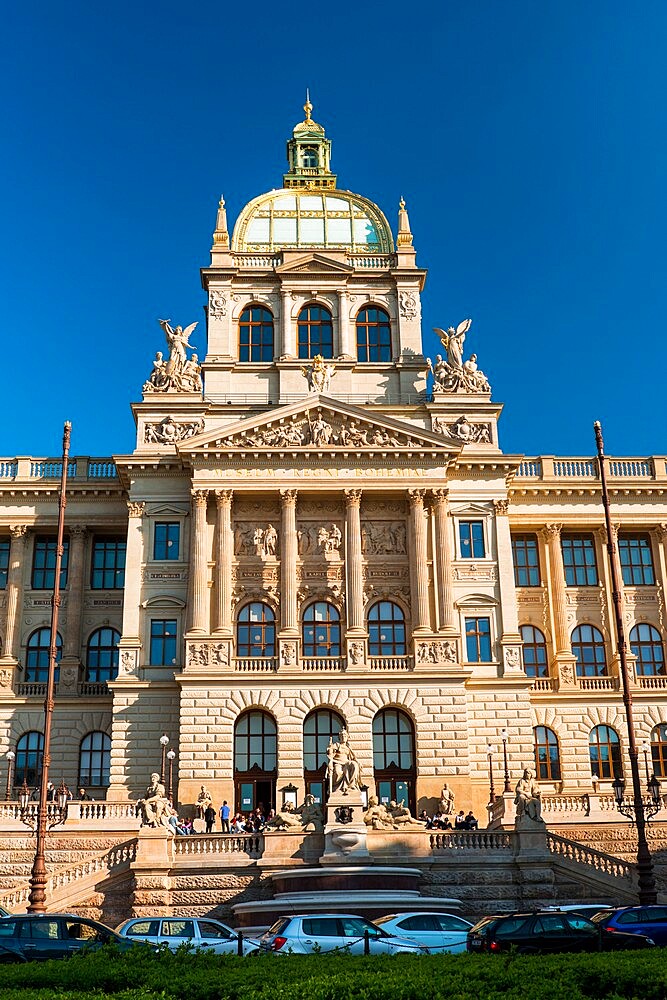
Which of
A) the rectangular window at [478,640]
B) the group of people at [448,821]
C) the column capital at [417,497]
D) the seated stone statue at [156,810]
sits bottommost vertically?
the group of people at [448,821]

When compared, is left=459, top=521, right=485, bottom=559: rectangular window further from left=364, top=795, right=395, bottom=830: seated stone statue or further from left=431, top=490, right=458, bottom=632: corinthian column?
left=364, top=795, right=395, bottom=830: seated stone statue

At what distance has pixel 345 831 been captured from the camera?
38812mm

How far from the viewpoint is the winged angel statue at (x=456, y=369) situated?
60250 mm

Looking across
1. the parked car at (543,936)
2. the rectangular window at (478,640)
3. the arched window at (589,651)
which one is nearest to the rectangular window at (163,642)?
the rectangular window at (478,640)

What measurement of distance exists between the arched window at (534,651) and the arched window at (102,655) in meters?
20.9

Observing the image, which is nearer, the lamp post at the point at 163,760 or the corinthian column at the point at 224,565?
the lamp post at the point at 163,760

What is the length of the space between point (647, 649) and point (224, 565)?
23054mm

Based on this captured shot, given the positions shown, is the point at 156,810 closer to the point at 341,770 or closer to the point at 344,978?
the point at 341,770

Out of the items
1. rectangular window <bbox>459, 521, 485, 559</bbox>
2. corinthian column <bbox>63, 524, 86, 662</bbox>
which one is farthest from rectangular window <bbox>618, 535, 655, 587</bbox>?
corinthian column <bbox>63, 524, 86, 662</bbox>

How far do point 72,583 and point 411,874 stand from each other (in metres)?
29.2

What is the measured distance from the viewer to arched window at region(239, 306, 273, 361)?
6228cm

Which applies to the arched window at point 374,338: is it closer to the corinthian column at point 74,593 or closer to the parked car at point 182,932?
the corinthian column at point 74,593

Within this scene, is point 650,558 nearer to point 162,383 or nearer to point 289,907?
point 162,383

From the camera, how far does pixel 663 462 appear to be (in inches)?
2493
